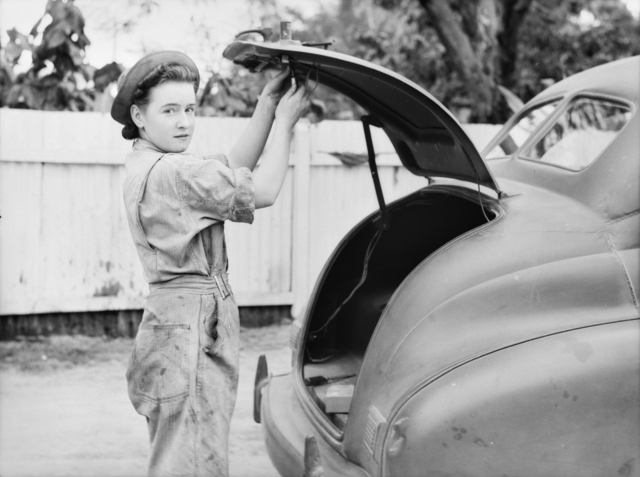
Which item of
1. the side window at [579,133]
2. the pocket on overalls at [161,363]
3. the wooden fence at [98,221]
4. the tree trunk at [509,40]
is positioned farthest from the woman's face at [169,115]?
the tree trunk at [509,40]

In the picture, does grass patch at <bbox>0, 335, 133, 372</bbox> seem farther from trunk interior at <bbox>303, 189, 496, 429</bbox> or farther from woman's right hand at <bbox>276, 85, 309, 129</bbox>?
woman's right hand at <bbox>276, 85, 309, 129</bbox>

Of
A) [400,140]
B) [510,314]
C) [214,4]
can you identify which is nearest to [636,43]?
[214,4]

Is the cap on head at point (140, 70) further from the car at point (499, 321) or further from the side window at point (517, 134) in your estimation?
the side window at point (517, 134)

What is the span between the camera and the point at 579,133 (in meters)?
3.30

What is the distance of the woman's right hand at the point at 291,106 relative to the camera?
2.38m

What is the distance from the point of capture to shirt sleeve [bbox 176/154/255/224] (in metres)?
2.23

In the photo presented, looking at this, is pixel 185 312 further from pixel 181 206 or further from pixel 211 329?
pixel 181 206

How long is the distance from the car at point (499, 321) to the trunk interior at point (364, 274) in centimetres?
13

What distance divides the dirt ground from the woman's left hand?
6.69ft

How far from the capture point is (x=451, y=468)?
7.10 ft

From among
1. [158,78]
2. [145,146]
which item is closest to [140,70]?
[158,78]

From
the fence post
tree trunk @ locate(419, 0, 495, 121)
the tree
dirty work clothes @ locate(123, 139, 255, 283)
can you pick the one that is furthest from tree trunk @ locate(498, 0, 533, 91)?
dirty work clothes @ locate(123, 139, 255, 283)

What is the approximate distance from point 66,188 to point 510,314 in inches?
186

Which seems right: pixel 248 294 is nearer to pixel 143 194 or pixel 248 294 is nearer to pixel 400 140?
pixel 400 140
